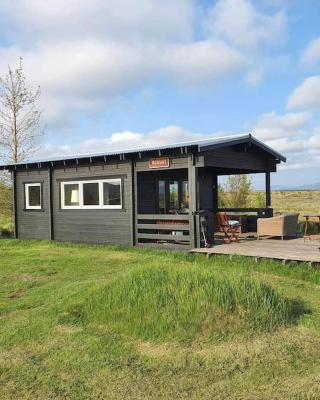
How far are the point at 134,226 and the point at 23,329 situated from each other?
7043 millimetres

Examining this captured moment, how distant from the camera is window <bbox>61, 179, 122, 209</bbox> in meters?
12.6

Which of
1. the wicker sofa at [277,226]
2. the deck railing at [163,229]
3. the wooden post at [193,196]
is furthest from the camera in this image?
the wicker sofa at [277,226]

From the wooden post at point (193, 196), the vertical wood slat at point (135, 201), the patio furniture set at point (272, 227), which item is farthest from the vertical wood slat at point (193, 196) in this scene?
the vertical wood slat at point (135, 201)

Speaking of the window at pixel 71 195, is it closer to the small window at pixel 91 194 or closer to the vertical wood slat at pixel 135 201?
the small window at pixel 91 194

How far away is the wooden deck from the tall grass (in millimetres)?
3057

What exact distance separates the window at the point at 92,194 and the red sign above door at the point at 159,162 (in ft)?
4.25

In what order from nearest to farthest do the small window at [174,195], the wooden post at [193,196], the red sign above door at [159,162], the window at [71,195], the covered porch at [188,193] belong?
1. the wooden post at [193,196]
2. the covered porch at [188,193]
3. the red sign above door at [159,162]
4. the window at [71,195]
5. the small window at [174,195]

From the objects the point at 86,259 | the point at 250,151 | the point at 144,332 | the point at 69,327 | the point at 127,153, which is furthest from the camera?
the point at 250,151

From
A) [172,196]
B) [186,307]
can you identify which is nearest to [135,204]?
[172,196]

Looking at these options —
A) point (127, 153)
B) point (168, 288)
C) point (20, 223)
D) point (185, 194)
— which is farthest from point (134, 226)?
A: point (168, 288)

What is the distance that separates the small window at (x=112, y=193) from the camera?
492 inches

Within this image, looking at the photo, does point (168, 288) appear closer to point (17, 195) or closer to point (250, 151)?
point (250, 151)

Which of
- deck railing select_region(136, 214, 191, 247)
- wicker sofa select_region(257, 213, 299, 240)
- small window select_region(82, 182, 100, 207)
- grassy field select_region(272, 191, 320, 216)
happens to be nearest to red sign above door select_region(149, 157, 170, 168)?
deck railing select_region(136, 214, 191, 247)

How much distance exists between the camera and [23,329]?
206 inches
